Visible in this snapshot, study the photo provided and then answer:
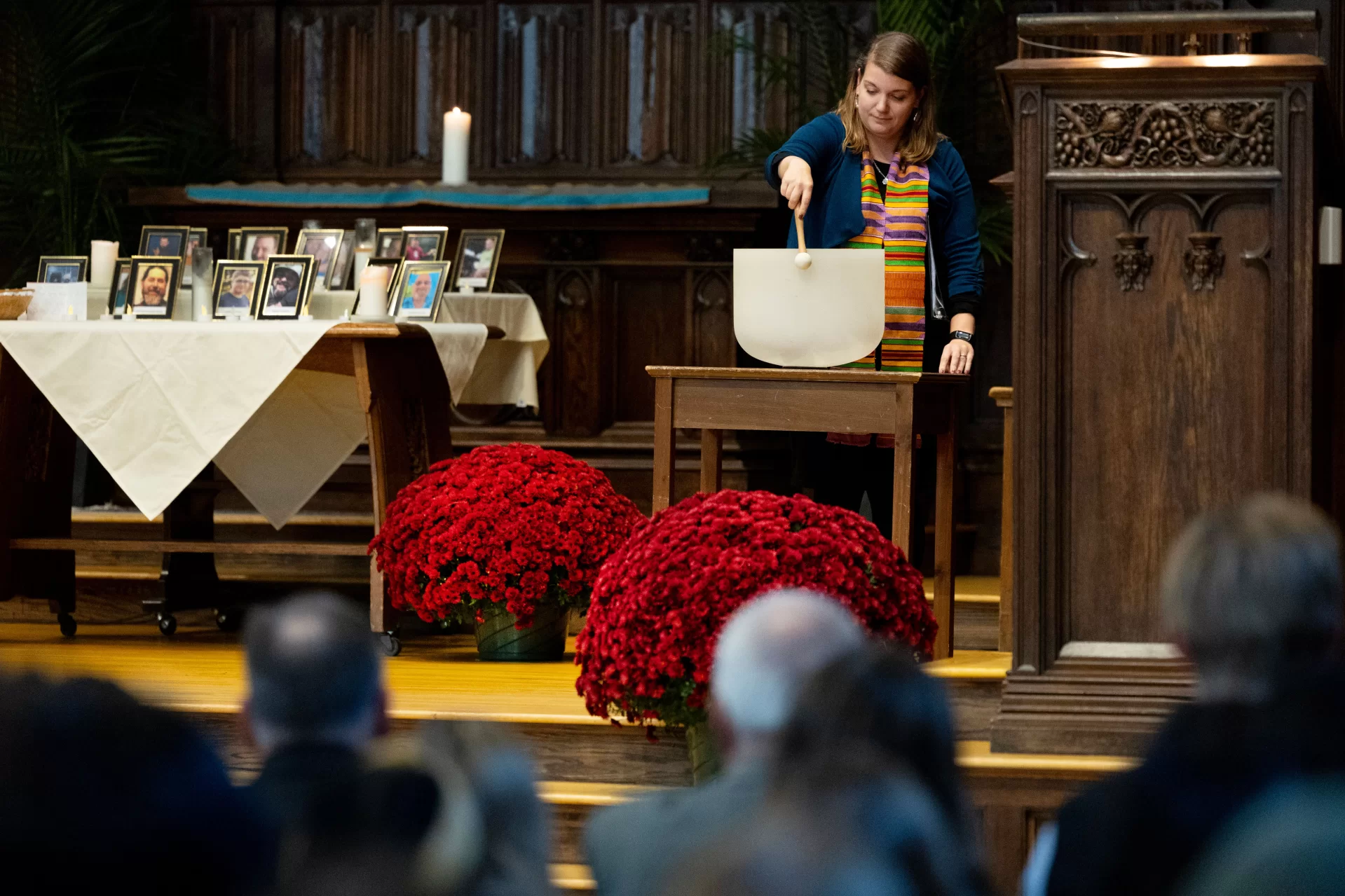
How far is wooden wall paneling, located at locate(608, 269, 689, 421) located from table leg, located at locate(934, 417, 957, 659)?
2473 mm

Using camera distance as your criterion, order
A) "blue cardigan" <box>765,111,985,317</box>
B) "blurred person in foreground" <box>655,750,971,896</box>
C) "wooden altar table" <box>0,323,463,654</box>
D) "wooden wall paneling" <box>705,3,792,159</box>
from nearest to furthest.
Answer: "blurred person in foreground" <box>655,750,971,896</box> < "blue cardigan" <box>765,111,985,317</box> < "wooden altar table" <box>0,323,463,654</box> < "wooden wall paneling" <box>705,3,792,159</box>

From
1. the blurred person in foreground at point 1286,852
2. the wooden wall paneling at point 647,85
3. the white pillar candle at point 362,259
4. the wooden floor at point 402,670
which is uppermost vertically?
the wooden wall paneling at point 647,85

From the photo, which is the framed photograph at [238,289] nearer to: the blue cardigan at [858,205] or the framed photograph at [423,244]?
the framed photograph at [423,244]

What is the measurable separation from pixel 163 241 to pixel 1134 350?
9.64 ft

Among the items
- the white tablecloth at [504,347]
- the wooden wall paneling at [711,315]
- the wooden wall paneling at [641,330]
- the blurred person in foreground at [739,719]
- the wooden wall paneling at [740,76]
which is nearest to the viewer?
the blurred person in foreground at [739,719]

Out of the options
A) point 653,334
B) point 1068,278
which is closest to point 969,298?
point 1068,278

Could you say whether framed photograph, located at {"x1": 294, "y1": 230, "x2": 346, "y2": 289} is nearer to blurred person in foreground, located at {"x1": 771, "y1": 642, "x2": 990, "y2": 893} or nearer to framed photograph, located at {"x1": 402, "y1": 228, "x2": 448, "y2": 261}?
framed photograph, located at {"x1": 402, "y1": 228, "x2": 448, "y2": 261}

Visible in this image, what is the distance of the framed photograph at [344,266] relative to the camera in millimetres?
Answer: 4904

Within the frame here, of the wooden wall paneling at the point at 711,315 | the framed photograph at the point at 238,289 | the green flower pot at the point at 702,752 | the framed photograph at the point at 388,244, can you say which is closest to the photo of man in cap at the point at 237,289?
the framed photograph at the point at 238,289

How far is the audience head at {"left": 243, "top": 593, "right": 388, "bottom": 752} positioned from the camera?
134 cm

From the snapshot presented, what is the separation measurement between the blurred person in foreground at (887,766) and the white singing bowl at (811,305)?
2.25m

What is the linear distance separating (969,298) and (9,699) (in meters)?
2.94

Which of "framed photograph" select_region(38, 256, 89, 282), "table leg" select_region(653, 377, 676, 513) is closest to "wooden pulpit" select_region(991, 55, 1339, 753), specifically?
"table leg" select_region(653, 377, 676, 513)

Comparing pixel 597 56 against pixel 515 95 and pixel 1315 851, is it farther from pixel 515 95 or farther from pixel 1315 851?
pixel 1315 851
